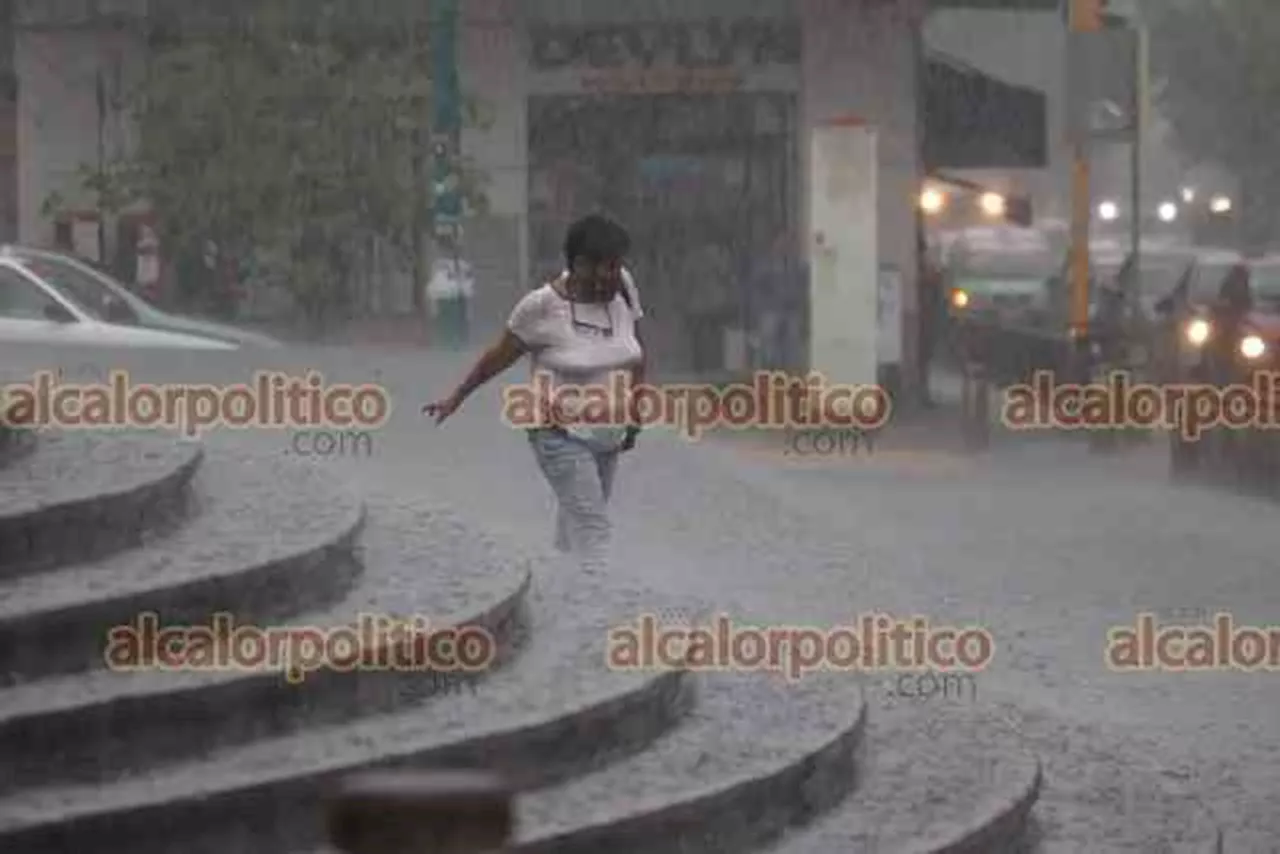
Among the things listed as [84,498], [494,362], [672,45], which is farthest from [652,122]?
[84,498]

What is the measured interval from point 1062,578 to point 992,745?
752 centimetres

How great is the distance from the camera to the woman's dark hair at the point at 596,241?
10672mm

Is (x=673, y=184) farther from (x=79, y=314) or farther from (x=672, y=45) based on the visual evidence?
(x=79, y=314)

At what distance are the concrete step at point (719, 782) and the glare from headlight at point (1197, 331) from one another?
17.1 m

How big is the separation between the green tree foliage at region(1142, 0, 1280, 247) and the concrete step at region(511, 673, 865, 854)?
4483cm

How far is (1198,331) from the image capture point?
25.4m

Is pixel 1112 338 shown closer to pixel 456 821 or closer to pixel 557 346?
pixel 557 346

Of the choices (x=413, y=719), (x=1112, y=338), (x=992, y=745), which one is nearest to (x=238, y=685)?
(x=413, y=719)

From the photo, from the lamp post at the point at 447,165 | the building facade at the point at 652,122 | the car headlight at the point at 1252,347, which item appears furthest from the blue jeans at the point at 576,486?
the building facade at the point at 652,122

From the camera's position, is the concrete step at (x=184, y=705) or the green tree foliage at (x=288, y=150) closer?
the concrete step at (x=184, y=705)

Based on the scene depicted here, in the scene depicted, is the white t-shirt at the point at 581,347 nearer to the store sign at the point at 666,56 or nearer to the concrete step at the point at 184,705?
the concrete step at the point at 184,705

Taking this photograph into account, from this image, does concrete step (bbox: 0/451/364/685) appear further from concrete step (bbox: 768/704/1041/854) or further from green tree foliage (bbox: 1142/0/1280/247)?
green tree foliage (bbox: 1142/0/1280/247)
